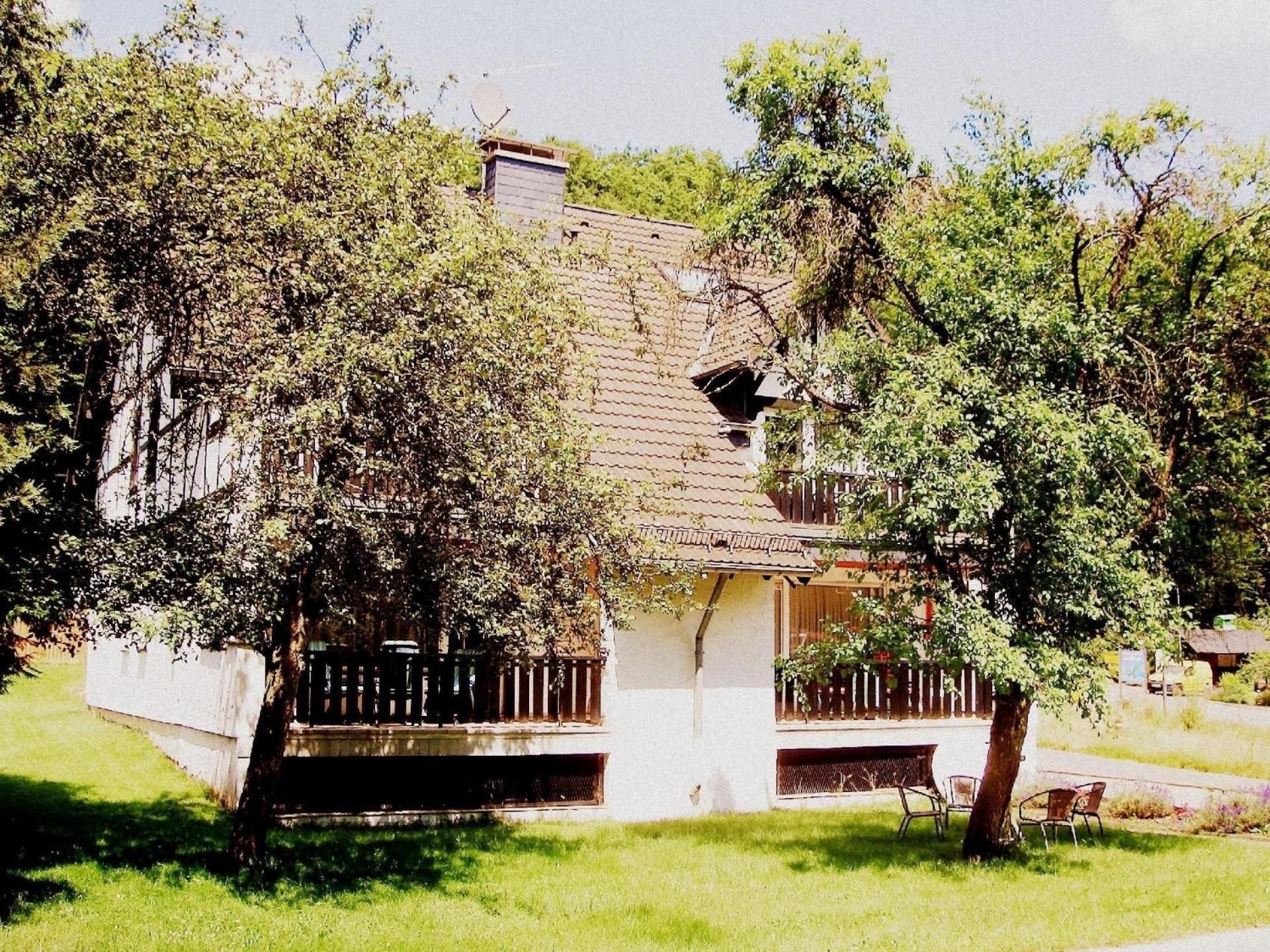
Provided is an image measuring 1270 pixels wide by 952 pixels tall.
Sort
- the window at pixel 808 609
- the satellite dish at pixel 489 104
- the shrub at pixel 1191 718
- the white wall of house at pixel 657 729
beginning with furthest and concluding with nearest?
the shrub at pixel 1191 718
the satellite dish at pixel 489 104
the window at pixel 808 609
the white wall of house at pixel 657 729

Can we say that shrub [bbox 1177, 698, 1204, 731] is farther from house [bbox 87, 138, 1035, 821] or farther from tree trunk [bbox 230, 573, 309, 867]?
tree trunk [bbox 230, 573, 309, 867]

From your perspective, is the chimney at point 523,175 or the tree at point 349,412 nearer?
the tree at point 349,412

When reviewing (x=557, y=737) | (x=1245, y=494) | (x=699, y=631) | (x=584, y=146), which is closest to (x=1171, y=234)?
(x=1245, y=494)

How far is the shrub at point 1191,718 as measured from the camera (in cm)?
3150

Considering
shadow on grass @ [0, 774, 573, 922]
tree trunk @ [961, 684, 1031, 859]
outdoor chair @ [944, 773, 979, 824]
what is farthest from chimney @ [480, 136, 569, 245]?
tree trunk @ [961, 684, 1031, 859]

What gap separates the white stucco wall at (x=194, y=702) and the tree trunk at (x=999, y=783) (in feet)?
28.1

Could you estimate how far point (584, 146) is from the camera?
164ft

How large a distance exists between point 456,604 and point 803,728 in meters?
8.96

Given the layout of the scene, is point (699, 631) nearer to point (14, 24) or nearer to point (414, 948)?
point (414, 948)

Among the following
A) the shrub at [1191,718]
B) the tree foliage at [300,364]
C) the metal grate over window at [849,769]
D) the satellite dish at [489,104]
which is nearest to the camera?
the tree foliage at [300,364]

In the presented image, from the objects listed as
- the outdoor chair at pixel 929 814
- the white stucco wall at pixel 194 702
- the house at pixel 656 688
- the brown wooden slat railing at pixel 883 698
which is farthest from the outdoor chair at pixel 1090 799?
the white stucco wall at pixel 194 702

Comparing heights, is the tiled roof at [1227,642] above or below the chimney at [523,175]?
below

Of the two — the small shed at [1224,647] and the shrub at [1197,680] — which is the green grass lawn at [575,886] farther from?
the small shed at [1224,647]

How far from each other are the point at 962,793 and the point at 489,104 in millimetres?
13934
